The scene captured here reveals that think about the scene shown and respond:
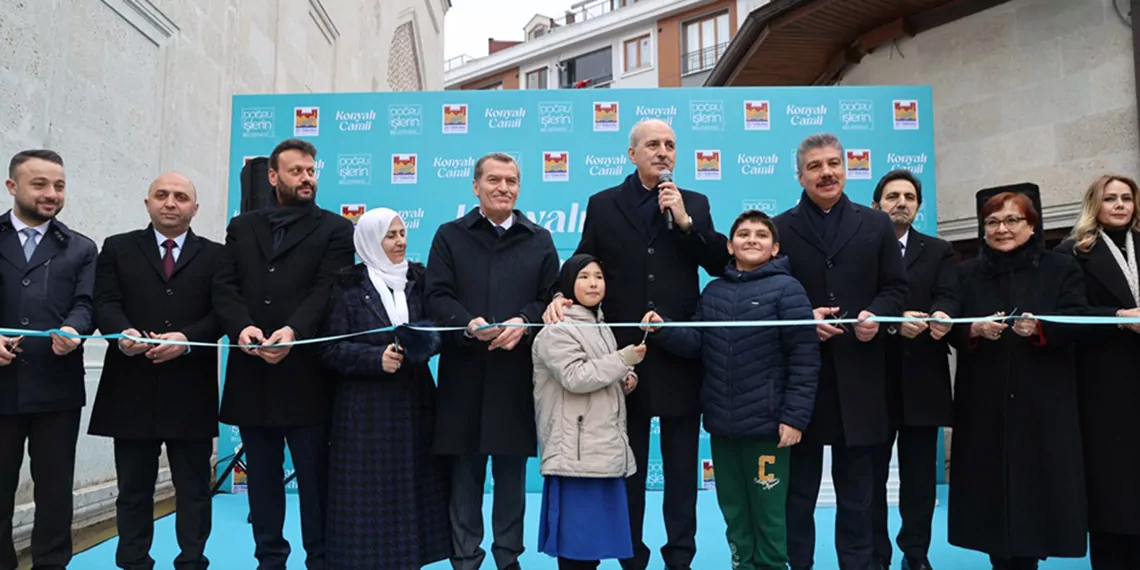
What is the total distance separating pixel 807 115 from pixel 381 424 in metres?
4.65

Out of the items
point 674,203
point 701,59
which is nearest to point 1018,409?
point 674,203

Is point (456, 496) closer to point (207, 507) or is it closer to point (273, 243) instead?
point (207, 507)

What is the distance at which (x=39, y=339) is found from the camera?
3.13 metres

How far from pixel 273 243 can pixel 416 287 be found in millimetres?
623

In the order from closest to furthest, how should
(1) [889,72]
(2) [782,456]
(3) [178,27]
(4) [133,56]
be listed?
(2) [782,456] < (4) [133,56] < (3) [178,27] < (1) [889,72]

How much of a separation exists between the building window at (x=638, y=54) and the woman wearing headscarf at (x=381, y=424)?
919 inches

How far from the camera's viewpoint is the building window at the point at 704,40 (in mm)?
23761

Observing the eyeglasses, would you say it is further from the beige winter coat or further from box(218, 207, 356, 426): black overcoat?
box(218, 207, 356, 426): black overcoat

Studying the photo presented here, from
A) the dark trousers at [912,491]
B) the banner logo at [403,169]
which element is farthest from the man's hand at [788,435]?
the banner logo at [403,169]

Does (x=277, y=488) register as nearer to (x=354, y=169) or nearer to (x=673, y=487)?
(x=673, y=487)

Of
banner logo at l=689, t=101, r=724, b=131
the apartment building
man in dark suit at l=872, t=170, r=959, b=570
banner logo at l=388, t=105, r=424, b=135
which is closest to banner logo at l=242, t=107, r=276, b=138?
banner logo at l=388, t=105, r=424, b=135

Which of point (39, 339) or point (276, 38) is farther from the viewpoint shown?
point (276, 38)

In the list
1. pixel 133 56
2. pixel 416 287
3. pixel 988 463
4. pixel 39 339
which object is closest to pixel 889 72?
pixel 988 463

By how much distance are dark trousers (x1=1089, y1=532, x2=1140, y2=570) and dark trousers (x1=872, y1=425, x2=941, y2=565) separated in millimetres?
625
